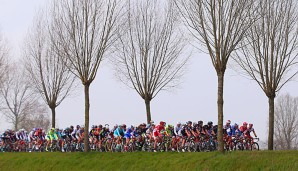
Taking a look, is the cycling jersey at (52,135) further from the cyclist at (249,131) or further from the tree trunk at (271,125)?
the tree trunk at (271,125)

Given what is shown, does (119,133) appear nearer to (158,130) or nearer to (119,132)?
(119,132)

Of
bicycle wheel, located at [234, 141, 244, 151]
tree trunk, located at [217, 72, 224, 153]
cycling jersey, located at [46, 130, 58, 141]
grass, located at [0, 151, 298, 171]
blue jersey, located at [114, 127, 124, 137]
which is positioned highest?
tree trunk, located at [217, 72, 224, 153]

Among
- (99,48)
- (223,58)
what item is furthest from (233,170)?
(99,48)

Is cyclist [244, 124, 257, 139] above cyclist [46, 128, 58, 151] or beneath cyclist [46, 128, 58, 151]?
above

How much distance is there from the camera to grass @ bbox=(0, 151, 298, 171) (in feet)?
57.7

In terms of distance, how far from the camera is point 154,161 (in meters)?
21.1

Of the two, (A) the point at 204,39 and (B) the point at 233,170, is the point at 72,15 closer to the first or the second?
(A) the point at 204,39

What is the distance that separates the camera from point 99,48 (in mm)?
25953

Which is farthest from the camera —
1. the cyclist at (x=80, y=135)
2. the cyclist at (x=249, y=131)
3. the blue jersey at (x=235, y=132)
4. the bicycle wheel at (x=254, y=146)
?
the cyclist at (x=80, y=135)

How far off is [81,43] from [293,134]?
45.6 m

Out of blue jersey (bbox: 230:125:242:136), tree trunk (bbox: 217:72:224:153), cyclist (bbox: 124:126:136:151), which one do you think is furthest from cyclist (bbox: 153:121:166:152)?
tree trunk (bbox: 217:72:224:153)

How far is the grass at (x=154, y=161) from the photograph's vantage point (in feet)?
57.7

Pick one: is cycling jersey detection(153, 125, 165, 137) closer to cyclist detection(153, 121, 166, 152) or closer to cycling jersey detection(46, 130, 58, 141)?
cyclist detection(153, 121, 166, 152)

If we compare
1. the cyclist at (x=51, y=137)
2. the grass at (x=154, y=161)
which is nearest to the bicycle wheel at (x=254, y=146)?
the grass at (x=154, y=161)
